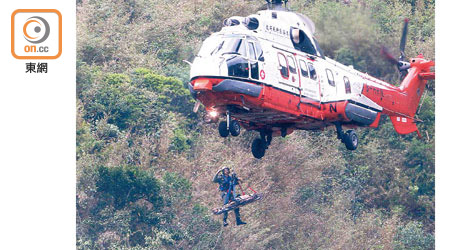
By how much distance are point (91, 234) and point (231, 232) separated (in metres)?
4.14

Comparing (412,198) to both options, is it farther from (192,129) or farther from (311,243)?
(192,129)

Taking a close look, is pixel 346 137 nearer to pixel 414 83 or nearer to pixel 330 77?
pixel 330 77

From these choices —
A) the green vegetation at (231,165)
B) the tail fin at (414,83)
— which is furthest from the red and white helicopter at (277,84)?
the green vegetation at (231,165)

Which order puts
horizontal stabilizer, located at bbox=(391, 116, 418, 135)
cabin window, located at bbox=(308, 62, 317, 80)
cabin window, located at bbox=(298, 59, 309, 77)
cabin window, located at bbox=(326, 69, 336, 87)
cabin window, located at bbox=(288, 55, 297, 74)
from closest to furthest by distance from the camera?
cabin window, located at bbox=(288, 55, 297, 74) → cabin window, located at bbox=(298, 59, 309, 77) → cabin window, located at bbox=(308, 62, 317, 80) → cabin window, located at bbox=(326, 69, 336, 87) → horizontal stabilizer, located at bbox=(391, 116, 418, 135)

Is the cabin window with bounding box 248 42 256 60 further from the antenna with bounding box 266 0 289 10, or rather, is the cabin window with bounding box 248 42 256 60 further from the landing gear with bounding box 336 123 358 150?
the landing gear with bounding box 336 123 358 150

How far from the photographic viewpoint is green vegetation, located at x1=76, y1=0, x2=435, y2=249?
1081 inches

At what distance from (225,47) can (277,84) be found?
1.33 metres

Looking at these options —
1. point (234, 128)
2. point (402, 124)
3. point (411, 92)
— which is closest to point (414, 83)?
point (411, 92)

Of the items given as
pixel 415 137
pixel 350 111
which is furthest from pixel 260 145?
pixel 415 137

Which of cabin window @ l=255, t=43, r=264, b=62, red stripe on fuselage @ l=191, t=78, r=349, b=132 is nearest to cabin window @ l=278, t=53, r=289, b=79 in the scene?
red stripe on fuselage @ l=191, t=78, r=349, b=132

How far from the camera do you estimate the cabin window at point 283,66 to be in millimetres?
18688

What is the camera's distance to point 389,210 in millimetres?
31578

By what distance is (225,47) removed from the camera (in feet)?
59.2

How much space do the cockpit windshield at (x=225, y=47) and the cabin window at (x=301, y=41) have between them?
1867 mm
